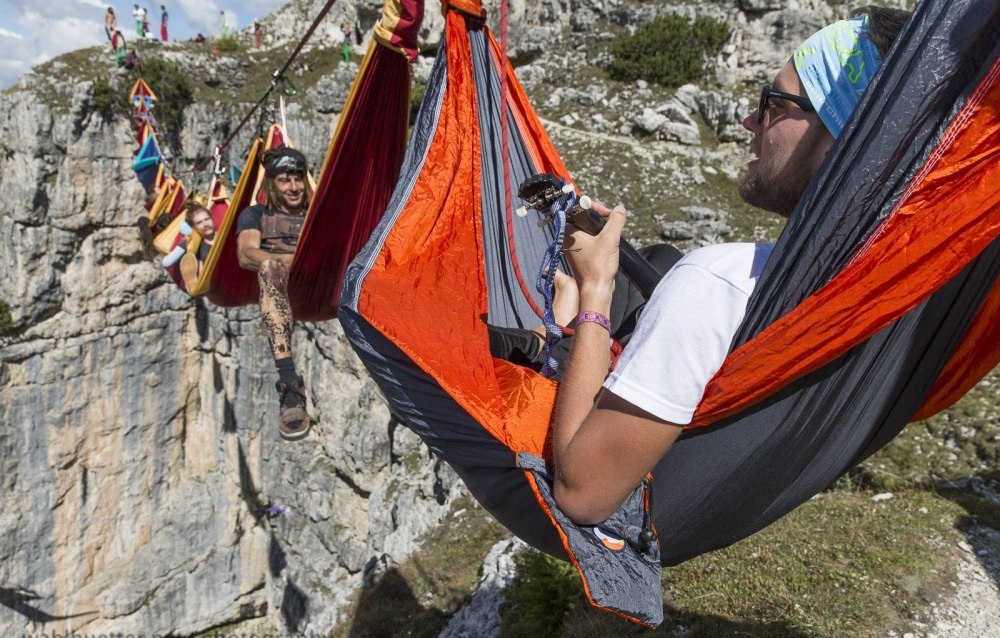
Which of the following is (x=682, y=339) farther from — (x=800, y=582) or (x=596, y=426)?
(x=800, y=582)

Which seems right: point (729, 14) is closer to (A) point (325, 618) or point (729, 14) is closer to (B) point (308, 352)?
(B) point (308, 352)

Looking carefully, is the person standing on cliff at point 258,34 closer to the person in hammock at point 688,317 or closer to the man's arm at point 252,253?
the man's arm at point 252,253

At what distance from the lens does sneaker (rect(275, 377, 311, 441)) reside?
3.85 meters

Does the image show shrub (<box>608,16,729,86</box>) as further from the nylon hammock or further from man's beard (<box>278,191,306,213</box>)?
the nylon hammock

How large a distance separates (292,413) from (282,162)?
1.72 m

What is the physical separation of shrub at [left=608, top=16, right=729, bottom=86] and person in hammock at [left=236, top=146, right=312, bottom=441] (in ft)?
42.0

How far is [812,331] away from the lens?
109cm

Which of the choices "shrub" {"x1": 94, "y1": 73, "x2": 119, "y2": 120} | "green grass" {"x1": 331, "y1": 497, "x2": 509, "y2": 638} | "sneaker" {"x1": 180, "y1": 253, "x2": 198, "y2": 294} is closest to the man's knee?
"sneaker" {"x1": 180, "y1": 253, "x2": 198, "y2": 294}

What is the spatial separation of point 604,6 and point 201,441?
16.9 meters

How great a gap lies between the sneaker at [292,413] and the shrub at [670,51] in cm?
1370

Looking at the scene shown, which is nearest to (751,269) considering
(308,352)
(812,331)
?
(812,331)

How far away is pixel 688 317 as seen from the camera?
1.08 m

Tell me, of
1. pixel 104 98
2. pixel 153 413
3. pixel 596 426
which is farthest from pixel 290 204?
pixel 153 413

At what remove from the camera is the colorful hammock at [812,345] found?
103cm
